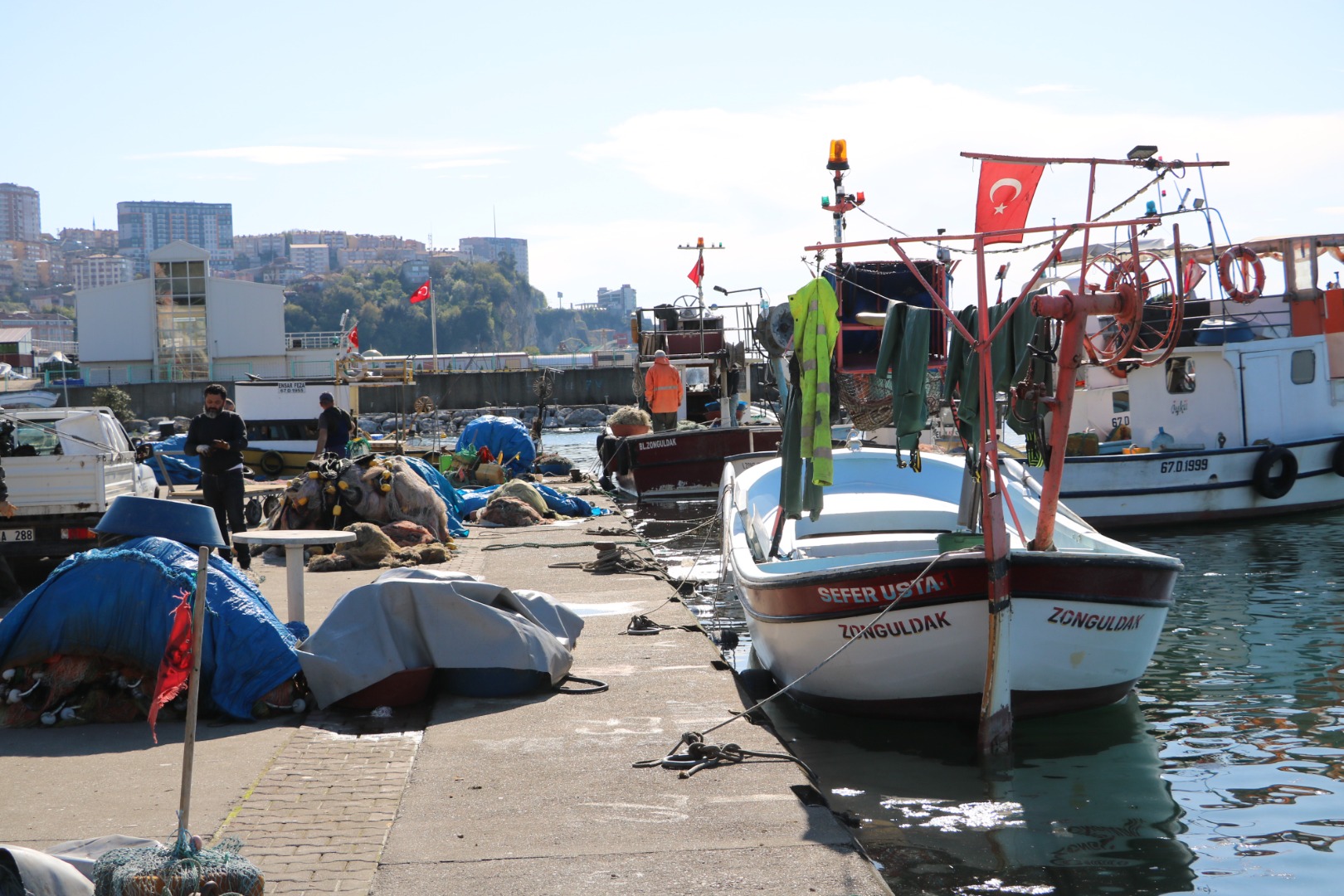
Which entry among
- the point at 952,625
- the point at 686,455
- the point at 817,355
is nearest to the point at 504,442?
the point at 686,455

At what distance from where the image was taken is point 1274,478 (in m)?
18.0

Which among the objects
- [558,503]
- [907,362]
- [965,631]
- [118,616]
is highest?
[907,362]

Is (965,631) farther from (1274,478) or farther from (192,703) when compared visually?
(1274,478)

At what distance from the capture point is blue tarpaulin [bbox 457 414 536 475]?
2520 cm

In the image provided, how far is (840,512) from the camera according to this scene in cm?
1002

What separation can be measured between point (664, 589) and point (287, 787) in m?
6.00

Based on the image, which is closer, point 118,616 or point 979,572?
point 118,616

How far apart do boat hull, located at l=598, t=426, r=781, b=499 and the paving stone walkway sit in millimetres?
15023

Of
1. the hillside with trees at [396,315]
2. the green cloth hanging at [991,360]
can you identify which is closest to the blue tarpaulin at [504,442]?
the green cloth hanging at [991,360]

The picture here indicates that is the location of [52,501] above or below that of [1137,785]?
above

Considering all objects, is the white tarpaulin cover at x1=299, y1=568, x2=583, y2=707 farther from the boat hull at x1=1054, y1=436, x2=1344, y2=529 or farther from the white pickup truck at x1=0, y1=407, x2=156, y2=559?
the boat hull at x1=1054, y1=436, x2=1344, y2=529

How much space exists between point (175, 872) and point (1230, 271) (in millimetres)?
18685

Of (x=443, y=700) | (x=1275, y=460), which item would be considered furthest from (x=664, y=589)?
(x=1275, y=460)

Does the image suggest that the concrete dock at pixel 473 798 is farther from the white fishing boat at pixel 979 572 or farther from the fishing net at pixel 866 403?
the fishing net at pixel 866 403
